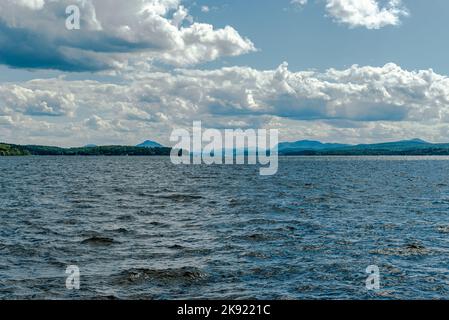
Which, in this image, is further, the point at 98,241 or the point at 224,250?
the point at 98,241

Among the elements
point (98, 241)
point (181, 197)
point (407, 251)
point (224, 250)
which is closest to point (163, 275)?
point (224, 250)

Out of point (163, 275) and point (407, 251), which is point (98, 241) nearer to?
point (163, 275)

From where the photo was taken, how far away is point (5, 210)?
47.4m

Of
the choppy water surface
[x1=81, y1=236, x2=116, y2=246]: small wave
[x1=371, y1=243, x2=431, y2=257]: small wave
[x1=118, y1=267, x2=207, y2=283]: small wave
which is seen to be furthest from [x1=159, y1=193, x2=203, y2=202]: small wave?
[x1=118, y1=267, x2=207, y2=283]: small wave

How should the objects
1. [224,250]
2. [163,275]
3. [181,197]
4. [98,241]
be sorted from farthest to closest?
[181,197] < [98,241] < [224,250] < [163,275]

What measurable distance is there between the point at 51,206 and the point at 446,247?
38916 mm

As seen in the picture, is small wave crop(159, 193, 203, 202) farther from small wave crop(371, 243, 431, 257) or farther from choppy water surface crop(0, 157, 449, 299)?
small wave crop(371, 243, 431, 257)

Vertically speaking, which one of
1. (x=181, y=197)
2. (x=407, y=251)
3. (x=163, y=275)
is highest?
(x=407, y=251)

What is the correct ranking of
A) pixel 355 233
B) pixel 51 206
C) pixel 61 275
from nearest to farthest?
1. pixel 61 275
2. pixel 355 233
3. pixel 51 206
